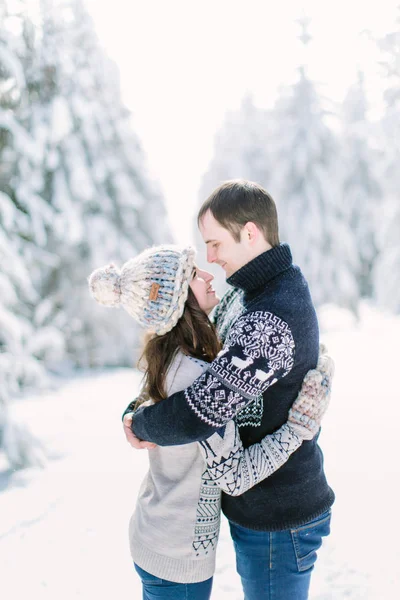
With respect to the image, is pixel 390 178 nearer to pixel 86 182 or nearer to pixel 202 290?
pixel 86 182

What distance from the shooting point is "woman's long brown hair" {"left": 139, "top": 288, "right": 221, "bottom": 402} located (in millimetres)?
2088

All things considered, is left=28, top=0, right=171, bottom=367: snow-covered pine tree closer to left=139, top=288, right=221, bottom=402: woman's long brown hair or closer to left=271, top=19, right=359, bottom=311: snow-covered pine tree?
left=271, top=19, right=359, bottom=311: snow-covered pine tree

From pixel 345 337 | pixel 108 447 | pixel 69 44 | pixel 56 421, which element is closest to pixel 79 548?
pixel 108 447

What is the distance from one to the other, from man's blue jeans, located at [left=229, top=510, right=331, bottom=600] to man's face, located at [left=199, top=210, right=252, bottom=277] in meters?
1.06

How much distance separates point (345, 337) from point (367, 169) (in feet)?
32.2

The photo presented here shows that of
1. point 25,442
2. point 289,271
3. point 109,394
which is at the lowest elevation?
point 109,394

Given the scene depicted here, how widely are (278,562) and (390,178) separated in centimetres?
1385

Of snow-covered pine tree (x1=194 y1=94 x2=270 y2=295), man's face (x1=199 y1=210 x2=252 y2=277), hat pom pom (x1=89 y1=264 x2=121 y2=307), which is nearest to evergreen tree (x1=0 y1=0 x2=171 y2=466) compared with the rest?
snow-covered pine tree (x1=194 y1=94 x2=270 y2=295)

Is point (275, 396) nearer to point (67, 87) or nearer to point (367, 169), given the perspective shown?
point (67, 87)

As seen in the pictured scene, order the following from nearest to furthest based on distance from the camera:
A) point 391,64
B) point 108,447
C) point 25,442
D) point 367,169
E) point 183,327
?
point 183,327
point 25,442
point 108,447
point 391,64
point 367,169

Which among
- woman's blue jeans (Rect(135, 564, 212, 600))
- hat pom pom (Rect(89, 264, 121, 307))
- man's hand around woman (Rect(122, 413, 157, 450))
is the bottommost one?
woman's blue jeans (Rect(135, 564, 212, 600))

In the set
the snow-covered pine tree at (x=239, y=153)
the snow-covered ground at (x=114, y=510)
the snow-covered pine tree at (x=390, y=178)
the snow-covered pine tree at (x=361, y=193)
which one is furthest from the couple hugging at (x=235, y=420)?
the snow-covered pine tree at (x=361, y=193)

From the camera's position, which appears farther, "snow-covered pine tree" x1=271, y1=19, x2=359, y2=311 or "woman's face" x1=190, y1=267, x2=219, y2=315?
"snow-covered pine tree" x1=271, y1=19, x2=359, y2=311

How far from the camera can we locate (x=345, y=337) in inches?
720
